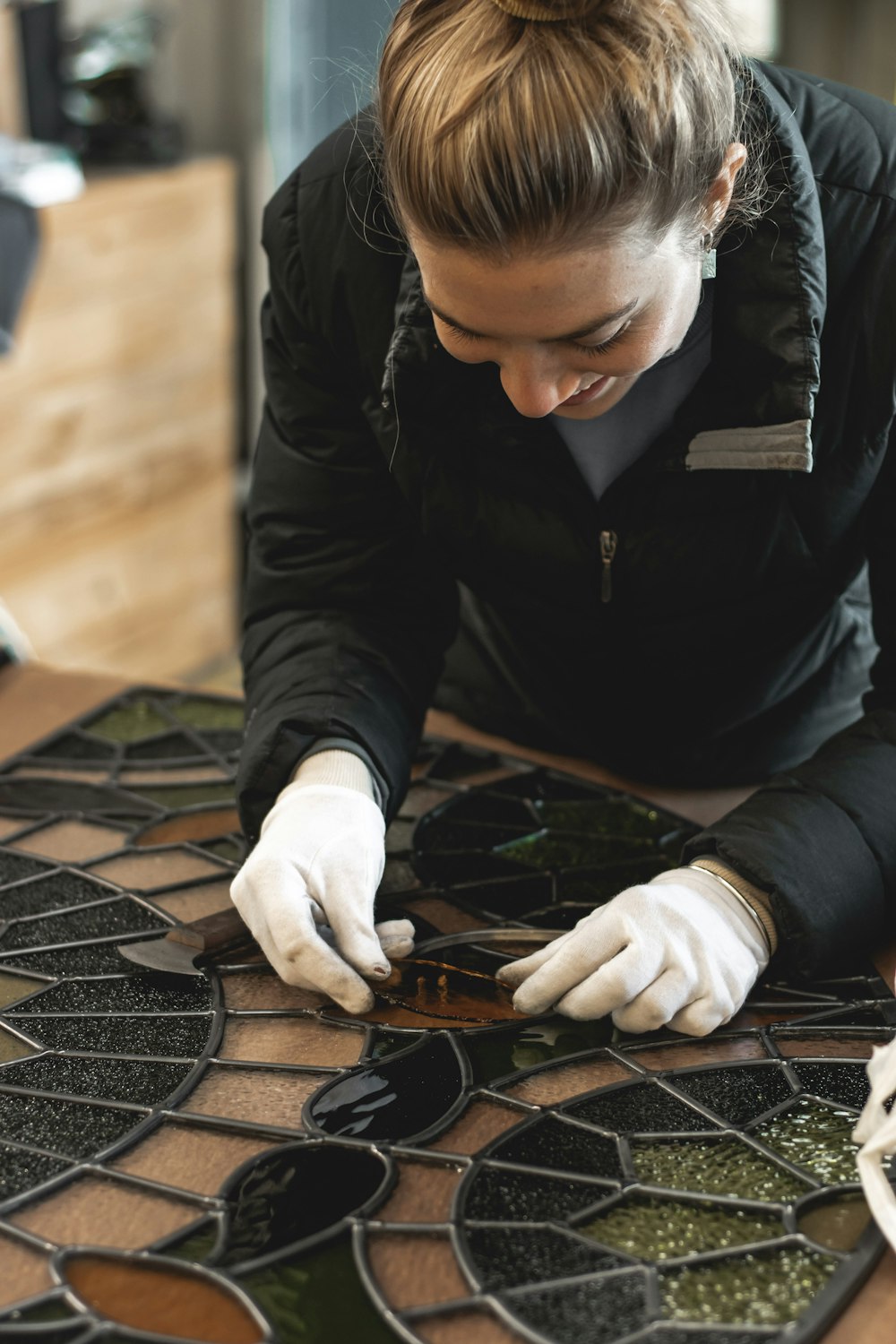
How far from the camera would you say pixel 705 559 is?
1251mm

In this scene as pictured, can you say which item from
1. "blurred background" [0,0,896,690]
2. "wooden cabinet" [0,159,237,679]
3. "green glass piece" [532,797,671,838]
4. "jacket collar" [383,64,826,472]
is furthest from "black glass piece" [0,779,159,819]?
"wooden cabinet" [0,159,237,679]

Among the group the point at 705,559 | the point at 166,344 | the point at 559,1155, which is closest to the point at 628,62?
the point at 705,559

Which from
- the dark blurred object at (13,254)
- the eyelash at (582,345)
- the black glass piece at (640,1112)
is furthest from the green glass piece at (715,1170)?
the dark blurred object at (13,254)

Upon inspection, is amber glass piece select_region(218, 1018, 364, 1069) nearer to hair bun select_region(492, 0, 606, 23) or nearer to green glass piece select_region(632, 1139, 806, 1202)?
green glass piece select_region(632, 1139, 806, 1202)

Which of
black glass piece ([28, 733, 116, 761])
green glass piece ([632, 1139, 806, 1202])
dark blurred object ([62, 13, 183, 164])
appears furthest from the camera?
dark blurred object ([62, 13, 183, 164])

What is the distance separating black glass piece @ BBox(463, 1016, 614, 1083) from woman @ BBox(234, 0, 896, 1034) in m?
0.02

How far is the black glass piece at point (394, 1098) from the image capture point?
3.07 ft

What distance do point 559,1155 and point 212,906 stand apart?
41cm

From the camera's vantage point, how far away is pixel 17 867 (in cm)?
125

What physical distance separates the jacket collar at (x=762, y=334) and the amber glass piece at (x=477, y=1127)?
1.74ft

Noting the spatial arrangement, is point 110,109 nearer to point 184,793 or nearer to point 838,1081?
point 184,793

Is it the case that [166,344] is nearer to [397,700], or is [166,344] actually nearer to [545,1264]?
[397,700]

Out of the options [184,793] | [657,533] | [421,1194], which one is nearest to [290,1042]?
[421,1194]

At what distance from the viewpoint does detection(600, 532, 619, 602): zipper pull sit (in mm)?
1240
